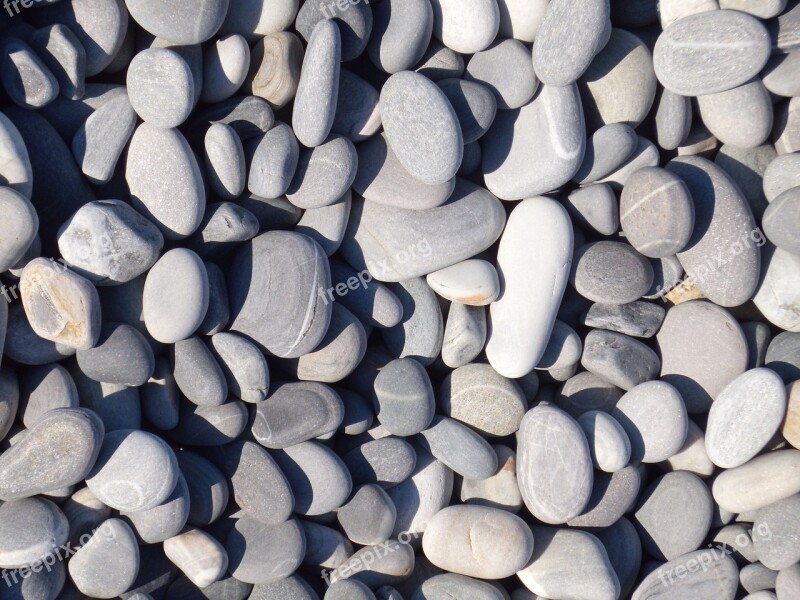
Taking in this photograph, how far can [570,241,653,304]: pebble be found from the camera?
199cm

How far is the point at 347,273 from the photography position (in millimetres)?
1982

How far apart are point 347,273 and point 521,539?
0.84 metres

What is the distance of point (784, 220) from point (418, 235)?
39.3 inches

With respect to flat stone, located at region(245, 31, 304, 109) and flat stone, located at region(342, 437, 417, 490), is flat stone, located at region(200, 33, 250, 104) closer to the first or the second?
flat stone, located at region(245, 31, 304, 109)

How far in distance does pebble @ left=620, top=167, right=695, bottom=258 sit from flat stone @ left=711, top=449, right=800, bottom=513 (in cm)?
62

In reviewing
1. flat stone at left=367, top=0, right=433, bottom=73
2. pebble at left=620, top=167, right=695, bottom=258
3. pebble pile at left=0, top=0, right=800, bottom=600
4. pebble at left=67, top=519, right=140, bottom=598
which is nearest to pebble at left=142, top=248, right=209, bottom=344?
pebble pile at left=0, top=0, right=800, bottom=600

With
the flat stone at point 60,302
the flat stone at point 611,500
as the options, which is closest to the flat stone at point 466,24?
the flat stone at point 60,302

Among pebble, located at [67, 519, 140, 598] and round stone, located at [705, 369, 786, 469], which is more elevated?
pebble, located at [67, 519, 140, 598]

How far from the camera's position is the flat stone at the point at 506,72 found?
194 centimetres

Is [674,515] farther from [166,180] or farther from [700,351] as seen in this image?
[166,180]

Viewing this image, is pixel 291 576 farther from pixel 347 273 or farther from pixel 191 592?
pixel 347 273

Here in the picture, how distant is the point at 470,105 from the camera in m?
1.87

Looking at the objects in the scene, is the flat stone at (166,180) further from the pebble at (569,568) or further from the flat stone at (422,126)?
the pebble at (569,568)

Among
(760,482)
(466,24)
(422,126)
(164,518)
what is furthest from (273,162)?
(760,482)
